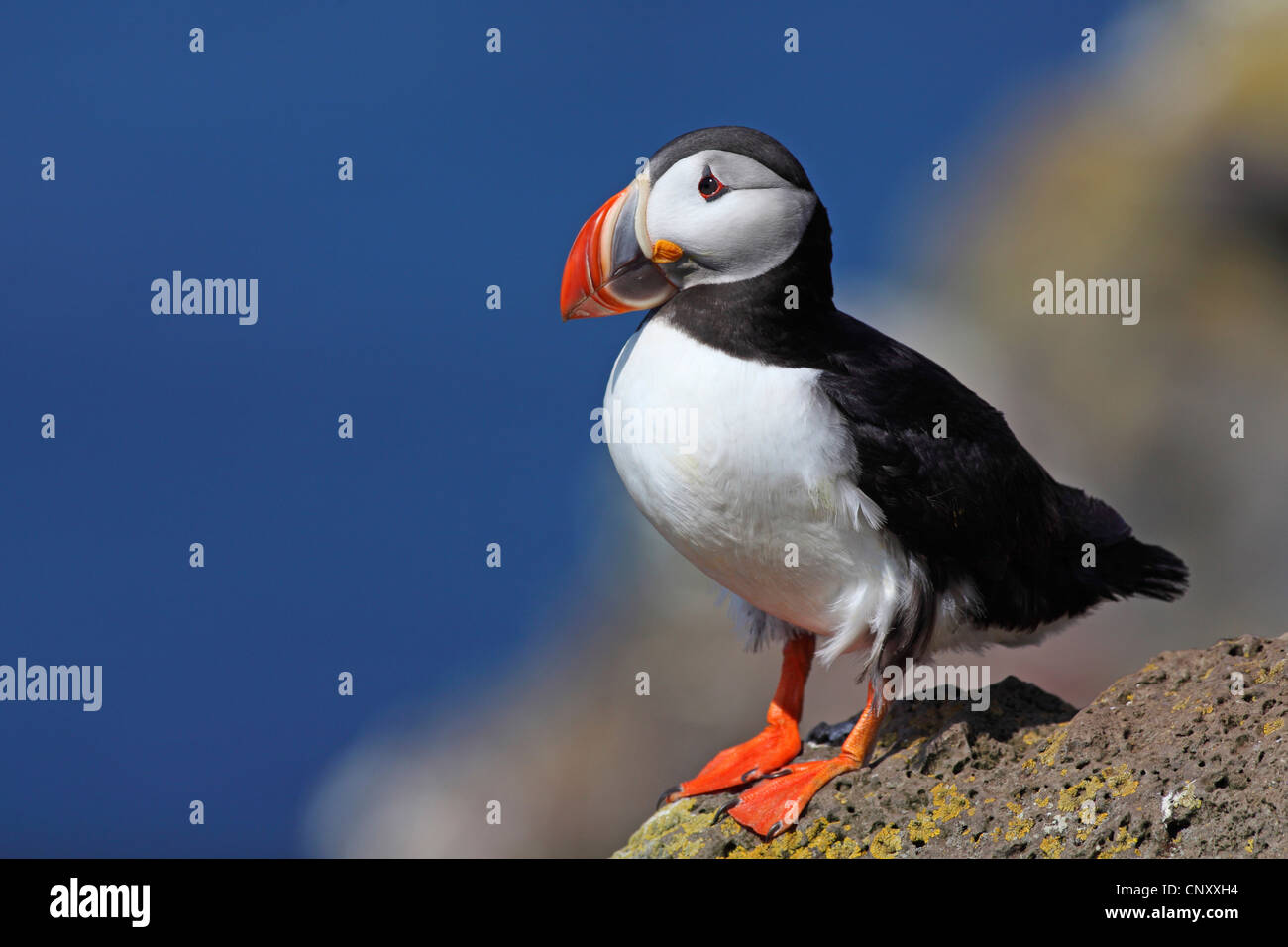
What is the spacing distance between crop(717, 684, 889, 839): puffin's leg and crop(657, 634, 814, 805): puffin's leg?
0.15 meters

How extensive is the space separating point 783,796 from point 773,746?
0.41 meters

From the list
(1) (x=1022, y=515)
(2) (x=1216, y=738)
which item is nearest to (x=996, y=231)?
(1) (x=1022, y=515)

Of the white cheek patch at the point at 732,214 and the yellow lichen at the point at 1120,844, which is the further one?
the white cheek patch at the point at 732,214

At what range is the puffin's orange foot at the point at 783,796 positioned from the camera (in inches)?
147

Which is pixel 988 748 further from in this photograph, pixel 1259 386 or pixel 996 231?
pixel 996 231

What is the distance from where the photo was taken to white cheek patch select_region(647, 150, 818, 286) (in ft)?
11.9

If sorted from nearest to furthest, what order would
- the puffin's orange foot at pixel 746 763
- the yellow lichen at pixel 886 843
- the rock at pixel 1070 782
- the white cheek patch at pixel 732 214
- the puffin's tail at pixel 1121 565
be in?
the rock at pixel 1070 782 → the yellow lichen at pixel 886 843 → the white cheek patch at pixel 732 214 → the puffin's orange foot at pixel 746 763 → the puffin's tail at pixel 1121 565

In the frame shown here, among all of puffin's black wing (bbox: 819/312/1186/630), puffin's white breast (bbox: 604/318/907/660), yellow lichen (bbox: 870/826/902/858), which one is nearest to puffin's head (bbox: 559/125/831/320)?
puffin's white breast (bbox: 604/318/907/660)

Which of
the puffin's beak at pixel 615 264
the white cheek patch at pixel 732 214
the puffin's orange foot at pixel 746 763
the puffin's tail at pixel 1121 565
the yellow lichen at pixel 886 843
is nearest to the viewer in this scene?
the yellow lichen at pixel 886 843

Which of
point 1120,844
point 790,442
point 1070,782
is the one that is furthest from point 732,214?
point 1120,844

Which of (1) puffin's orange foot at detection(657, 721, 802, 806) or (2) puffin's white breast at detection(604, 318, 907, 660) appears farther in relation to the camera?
(1) puffin's orange foot at detection(657, 721, 802, 806)

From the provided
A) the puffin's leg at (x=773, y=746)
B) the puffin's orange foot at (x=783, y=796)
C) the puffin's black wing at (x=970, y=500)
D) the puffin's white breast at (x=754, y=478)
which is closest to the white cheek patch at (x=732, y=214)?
the puffin's white breast at (x=754, y=478)

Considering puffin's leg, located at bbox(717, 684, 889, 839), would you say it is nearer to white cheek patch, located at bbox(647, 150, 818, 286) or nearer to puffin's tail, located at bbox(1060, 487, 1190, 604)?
puffin's tail, located at bbox(1060, 487, 1190, 604)

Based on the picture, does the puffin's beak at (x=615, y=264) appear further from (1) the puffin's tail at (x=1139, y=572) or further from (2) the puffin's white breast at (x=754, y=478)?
(1) the puffin's tail at (x=1139, y=572)
